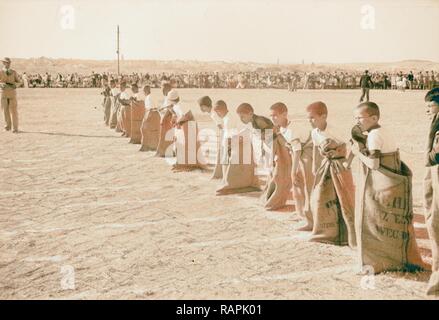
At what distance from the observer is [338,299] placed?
14.2ft

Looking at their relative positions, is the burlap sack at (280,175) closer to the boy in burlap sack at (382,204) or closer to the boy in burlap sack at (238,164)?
the boy in burlap sack at (238,164)

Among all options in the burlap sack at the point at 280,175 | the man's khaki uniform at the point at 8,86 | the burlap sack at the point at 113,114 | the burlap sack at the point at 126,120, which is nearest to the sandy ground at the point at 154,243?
the burlap sack at the point at 280,175

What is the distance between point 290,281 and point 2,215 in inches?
170

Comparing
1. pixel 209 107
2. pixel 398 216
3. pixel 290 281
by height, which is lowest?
pixel 290 281

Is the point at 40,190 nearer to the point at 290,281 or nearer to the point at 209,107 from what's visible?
the point at 209,107

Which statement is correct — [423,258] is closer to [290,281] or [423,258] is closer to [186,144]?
[290,281]

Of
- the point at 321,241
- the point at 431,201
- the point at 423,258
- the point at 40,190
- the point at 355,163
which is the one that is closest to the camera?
the point at 431,201

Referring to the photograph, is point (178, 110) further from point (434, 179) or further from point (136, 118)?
point (434, 179)

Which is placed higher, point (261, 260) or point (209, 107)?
point (209, 107)

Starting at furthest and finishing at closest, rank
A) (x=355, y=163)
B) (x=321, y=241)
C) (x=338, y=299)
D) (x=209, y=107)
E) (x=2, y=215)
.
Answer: (x=355, y=163) < (x=209, y=107) < (x=2, y=215) < (x=321, y=241) < (x=338, y=299)

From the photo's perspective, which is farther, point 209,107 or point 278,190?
point 209,107

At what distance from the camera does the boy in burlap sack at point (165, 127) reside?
1141 centimetres

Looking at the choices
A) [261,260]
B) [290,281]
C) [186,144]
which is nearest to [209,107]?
[186,144]

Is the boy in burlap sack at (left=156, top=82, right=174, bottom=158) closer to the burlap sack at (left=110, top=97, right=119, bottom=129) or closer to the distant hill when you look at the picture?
the burlap sack at (left=110, top=97, right=119, bottom=129)
